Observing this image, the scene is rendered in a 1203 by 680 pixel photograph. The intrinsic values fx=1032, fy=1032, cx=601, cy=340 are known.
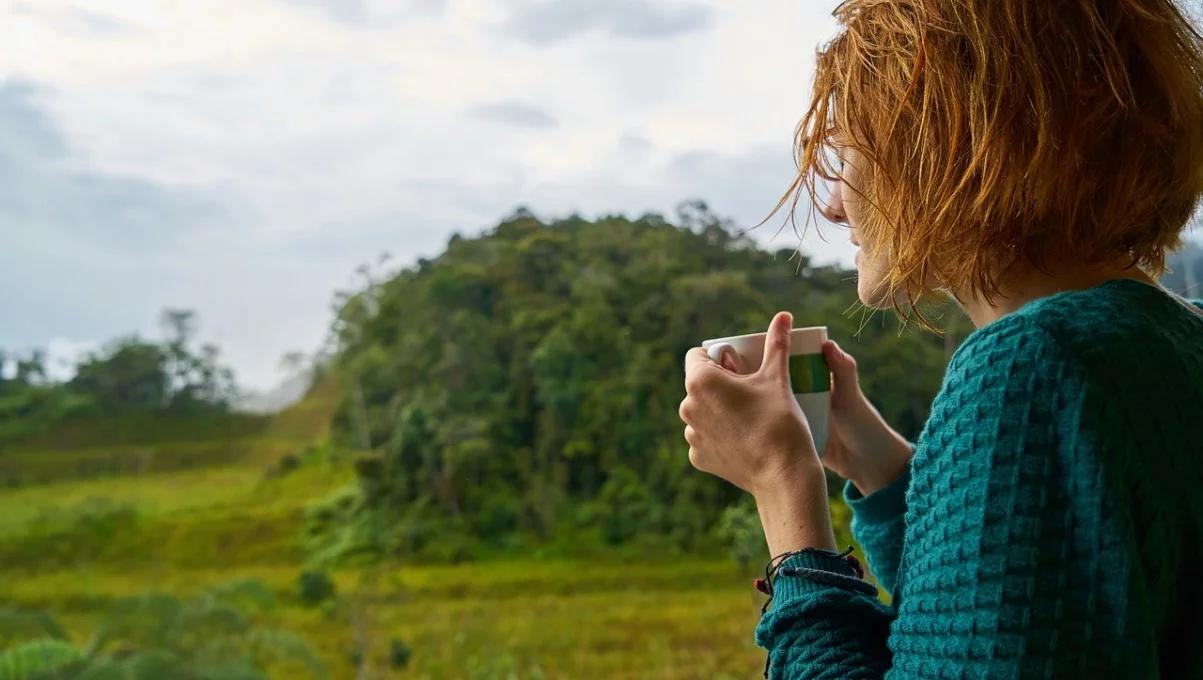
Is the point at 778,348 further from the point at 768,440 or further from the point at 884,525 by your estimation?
the point at 884,525

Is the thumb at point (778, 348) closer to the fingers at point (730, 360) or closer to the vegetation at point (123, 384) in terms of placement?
the fingers at point (730, 360)

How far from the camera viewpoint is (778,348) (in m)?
0.78

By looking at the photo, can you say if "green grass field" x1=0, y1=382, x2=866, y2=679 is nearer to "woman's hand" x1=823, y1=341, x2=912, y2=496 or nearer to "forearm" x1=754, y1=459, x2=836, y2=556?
"woman's hand" x1=823, y1=341, x2=912, y2=496

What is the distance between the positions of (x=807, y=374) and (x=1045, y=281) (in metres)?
0.19

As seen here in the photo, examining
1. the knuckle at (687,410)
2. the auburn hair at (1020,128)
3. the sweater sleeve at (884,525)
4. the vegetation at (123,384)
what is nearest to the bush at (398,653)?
the vegetation at (123,384)

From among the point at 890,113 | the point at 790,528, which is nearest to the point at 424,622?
the point at 790,528

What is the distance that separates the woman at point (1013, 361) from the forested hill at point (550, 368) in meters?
0.92

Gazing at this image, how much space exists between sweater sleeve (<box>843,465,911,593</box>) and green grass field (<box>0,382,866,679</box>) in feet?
2.65

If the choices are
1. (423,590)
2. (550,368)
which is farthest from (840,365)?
(423,590)

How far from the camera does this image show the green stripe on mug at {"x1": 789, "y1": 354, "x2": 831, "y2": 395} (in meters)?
0.82

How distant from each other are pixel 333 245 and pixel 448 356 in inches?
10.7

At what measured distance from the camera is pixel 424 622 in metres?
1.75

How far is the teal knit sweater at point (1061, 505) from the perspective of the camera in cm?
57

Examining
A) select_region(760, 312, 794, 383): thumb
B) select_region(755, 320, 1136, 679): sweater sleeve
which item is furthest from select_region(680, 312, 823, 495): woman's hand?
select_region(755, 320, 1136, 679): sweater sleeve
